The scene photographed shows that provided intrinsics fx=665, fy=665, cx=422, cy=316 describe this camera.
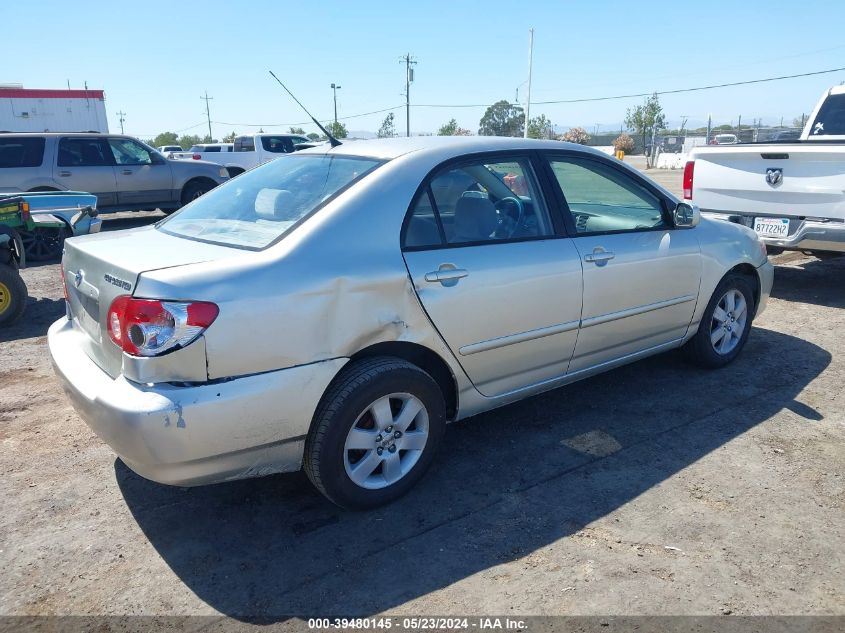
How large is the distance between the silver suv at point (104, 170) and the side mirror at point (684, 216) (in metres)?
10.6

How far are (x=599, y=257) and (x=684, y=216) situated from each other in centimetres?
92

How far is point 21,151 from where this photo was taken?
36.6ft

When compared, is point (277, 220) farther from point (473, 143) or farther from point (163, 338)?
point (473, 143)

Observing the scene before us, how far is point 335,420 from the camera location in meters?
2.80

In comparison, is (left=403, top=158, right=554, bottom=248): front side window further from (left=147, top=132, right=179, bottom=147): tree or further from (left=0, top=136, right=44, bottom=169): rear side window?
(left=147, top=132, right=179, bottom=147): tree

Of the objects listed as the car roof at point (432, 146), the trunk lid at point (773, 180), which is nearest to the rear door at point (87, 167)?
the car roof at point (432, 146)

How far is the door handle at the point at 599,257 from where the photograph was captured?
3.70 meters

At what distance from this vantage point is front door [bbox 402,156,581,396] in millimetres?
3131

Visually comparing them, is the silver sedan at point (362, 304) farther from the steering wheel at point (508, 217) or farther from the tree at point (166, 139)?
the tree at point (166, 139)

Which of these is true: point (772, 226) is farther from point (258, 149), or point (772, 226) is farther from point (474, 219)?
point (258, 149)

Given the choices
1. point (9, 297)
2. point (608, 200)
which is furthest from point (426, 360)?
point (9, 297)

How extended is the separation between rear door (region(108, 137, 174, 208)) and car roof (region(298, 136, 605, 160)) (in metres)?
9.85

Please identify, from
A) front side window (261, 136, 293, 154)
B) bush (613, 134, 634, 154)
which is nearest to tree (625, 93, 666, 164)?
bush (613, 134, 634, 154)

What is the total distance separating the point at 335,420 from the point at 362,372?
0.77 ft
